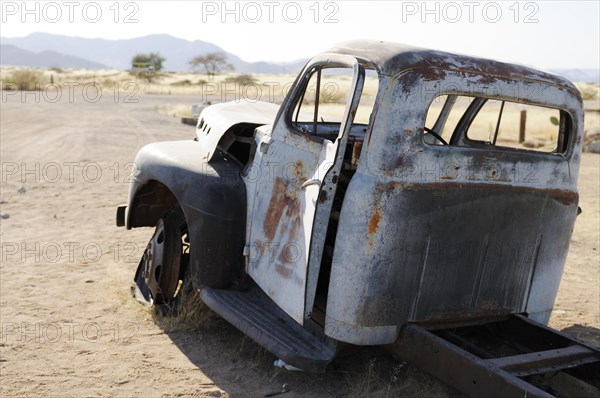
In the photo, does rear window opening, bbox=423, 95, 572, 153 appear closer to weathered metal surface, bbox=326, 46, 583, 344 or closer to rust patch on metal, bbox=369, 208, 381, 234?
weathered metal surface, bbox=326, 46, 583, 344

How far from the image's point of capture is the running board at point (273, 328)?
3912 mm

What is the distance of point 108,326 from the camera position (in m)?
5.09

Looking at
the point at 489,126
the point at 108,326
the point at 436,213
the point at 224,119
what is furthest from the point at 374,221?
the point at 489,126

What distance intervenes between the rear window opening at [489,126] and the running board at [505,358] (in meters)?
1.14

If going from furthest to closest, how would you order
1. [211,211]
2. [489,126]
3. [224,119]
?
1. [489,126]
2. [224,119]
3. [211,211]

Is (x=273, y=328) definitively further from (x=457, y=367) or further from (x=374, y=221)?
(x=457, y=367)

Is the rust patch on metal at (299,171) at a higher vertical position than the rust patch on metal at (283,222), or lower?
higher

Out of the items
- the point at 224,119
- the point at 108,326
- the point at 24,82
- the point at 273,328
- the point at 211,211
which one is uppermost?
the point at 224,119

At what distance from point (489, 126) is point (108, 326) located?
13.2 meters

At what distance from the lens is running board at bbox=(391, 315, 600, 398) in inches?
128

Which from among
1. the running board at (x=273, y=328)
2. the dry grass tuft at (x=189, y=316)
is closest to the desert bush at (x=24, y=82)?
the dry grass tuft at (x=189, y=316)

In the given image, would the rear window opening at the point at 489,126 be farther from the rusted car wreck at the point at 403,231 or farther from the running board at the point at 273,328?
the running board at the point at 273,328

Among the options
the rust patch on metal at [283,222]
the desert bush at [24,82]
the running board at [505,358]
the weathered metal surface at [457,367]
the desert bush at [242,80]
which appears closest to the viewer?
the weathered metal surface at [457,367]

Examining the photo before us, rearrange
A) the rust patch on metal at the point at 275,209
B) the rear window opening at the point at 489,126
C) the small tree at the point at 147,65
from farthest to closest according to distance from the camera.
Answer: the small tree at the point at 147,65
the rear window opening at the point at 489,126
the rust patch on metal at the point at 275,209
